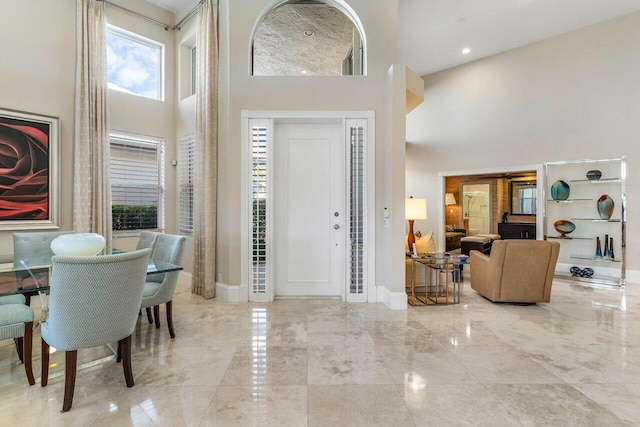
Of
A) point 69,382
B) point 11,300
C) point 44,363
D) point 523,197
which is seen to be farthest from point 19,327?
point 523,197

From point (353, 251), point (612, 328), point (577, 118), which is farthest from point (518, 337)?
point (577, 118)

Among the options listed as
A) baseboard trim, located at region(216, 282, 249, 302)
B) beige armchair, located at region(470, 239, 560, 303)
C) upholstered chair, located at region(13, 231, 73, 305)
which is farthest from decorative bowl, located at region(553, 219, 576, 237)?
upholstered chair, located at region(13, 231, 73, 305)

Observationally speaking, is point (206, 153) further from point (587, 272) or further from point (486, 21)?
point (587, 272)

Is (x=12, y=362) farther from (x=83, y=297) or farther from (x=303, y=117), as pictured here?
(x=303, y=117)

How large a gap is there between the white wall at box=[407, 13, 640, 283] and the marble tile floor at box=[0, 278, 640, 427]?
11.0 ft

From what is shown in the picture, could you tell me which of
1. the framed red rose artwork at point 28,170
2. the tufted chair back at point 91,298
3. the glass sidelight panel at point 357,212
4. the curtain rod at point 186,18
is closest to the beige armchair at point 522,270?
the glass sidelight panel at point 357,212

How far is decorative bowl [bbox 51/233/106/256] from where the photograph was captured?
2340mm

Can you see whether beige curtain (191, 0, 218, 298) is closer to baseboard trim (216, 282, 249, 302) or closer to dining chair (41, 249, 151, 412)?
baseboard trim (216, 282, 249, 302)

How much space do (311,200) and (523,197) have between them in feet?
24.9

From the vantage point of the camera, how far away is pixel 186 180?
480cm

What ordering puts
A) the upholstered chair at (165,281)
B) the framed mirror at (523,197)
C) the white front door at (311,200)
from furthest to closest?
the framed mirror at (523,197) → the white front door at (311,200) → the upholstered chair at (165,281)

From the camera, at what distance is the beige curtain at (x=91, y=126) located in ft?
12.9

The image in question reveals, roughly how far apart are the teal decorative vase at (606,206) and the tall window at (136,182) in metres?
7.39

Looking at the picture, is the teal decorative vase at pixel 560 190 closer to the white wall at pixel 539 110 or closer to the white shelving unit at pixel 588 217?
the white shelving unit at pixel 588 217
